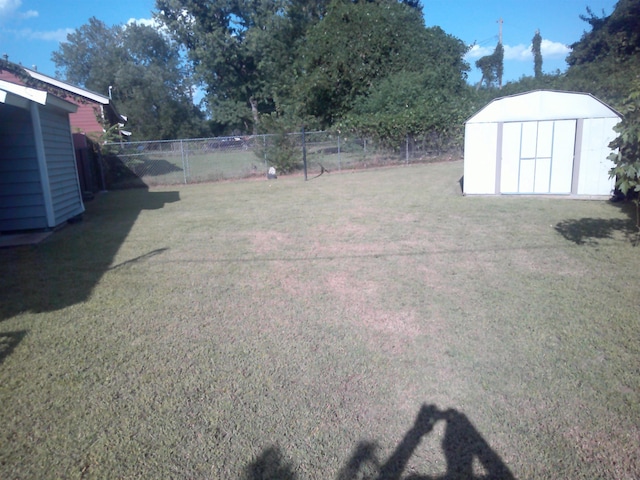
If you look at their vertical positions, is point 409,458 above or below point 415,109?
below

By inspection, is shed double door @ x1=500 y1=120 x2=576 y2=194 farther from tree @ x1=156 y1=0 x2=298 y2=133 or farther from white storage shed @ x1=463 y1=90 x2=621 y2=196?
tree @ x1=156 y1=0 x2=298 y2=133

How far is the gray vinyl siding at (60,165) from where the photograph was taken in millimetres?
9008

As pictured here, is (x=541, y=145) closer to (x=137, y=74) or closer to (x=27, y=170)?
(x=27, y=170)

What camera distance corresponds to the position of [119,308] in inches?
192

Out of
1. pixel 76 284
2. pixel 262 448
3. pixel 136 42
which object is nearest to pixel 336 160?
pixel 76 284

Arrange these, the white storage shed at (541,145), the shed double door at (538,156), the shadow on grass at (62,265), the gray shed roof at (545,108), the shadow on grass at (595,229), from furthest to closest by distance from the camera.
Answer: the shed double door at (538,156), the white storage shed at (541,145), the gray shed roof at (545,108), the shadow on grass at (595,229), the shadow on grass at (62,265)

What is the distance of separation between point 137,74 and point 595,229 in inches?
2006

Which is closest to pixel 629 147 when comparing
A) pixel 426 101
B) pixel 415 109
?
pixel 415 109

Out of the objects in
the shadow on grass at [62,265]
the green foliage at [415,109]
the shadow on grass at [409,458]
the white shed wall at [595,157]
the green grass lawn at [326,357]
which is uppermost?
the green foliage at [415,109]

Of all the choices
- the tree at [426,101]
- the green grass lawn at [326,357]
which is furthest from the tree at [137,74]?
the green grass lawn at [326,357]

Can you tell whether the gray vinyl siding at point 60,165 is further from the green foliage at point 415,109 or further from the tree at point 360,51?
the tree at point 360,51

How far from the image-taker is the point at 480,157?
38.6 feet

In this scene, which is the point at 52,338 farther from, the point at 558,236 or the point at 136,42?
the point at 136,42

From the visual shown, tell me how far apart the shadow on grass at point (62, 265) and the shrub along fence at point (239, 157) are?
24.8 feet
